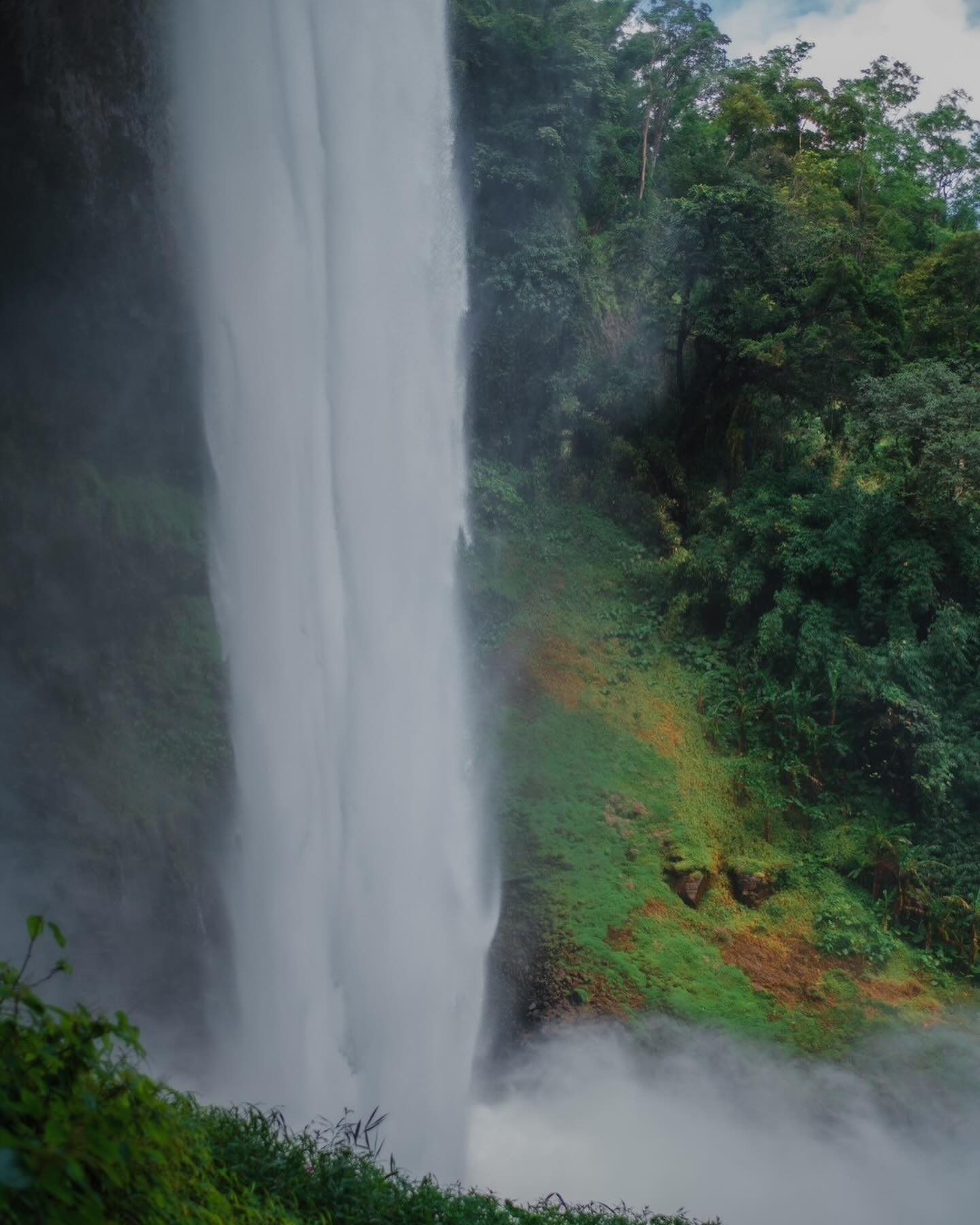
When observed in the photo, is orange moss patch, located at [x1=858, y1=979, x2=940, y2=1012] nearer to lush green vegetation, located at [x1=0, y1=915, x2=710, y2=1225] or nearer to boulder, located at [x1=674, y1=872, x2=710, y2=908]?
boulder, located at [x1=674, y1=872, x2=710, y2=908]

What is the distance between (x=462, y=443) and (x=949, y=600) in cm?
549

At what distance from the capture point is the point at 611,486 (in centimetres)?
1389

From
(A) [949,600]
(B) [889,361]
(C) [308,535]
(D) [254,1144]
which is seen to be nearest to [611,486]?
(B) [889,361]

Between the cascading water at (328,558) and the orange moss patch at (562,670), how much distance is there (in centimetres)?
304

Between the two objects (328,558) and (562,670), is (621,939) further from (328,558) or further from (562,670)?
(328,558)

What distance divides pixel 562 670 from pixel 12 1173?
10.4 meters

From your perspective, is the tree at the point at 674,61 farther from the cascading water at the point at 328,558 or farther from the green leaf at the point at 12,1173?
the green leaf at the point at 12,1173

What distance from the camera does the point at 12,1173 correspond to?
1567mm

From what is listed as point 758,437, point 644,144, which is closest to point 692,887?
point 758,437

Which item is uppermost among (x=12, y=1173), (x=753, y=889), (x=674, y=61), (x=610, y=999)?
(x=674, y=61)

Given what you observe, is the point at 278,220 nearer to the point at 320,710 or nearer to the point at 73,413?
the point at 73,413

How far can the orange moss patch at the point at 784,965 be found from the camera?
838cm

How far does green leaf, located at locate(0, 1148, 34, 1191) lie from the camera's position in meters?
1.55

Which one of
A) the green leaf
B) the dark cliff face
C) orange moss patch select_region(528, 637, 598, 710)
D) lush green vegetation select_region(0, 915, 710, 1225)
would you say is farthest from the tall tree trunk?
the green leaf
